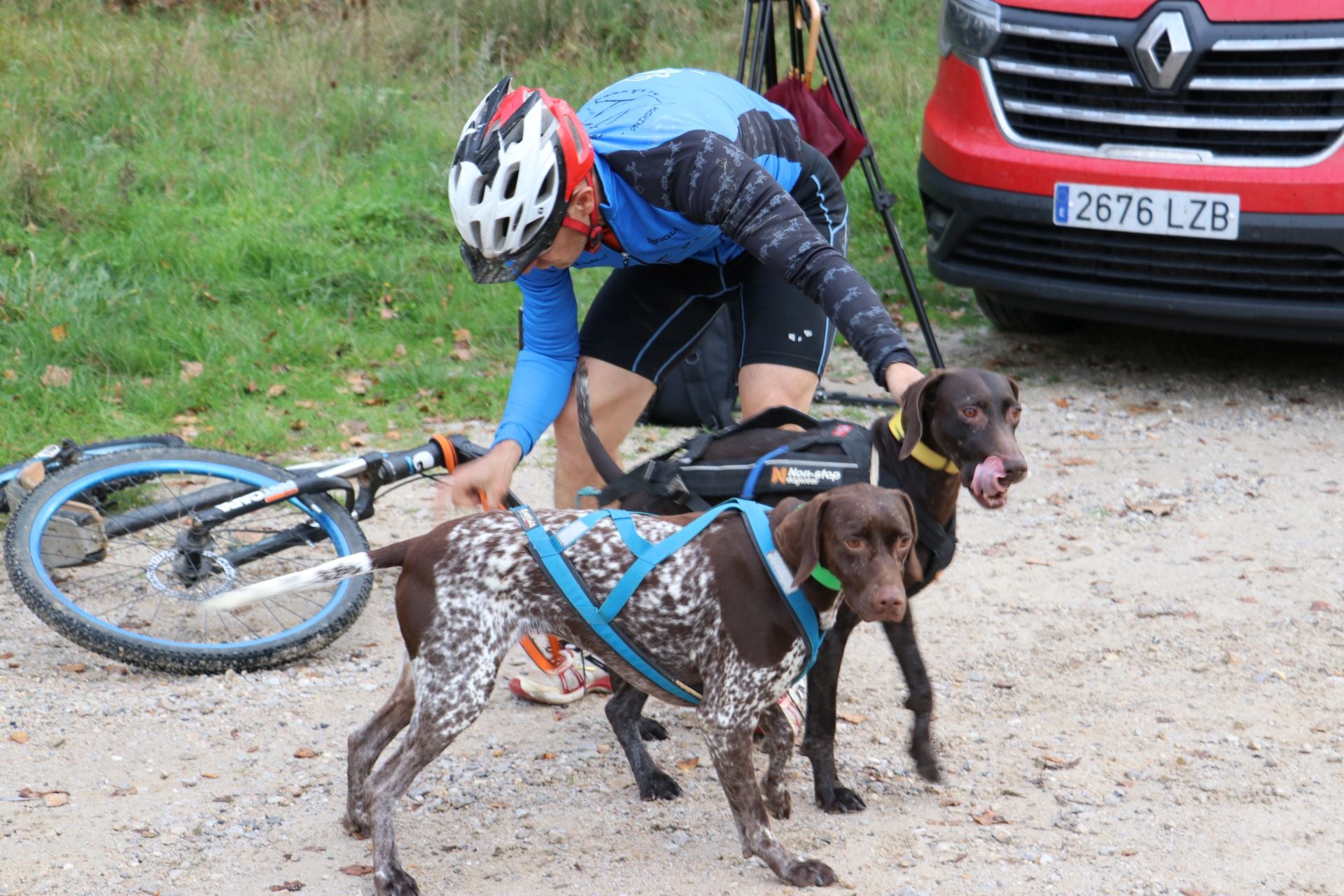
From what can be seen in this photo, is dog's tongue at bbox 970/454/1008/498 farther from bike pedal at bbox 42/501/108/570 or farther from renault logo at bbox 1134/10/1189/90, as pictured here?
renault logo at bbox 1134/10/1189/90

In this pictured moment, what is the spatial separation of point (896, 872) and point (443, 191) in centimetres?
675

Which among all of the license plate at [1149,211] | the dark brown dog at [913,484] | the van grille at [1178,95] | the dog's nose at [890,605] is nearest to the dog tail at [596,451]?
the dark brown dog at [913,484]

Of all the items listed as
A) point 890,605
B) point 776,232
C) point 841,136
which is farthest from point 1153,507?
point 890,605

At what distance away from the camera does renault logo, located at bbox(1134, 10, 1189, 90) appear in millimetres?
6270

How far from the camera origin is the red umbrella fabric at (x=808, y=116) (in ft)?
20.8

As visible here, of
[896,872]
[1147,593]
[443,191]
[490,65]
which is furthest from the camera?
[490,65]

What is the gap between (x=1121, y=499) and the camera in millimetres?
5734

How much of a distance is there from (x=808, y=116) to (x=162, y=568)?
11.5 ft

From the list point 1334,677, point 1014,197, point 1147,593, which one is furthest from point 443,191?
point 1334,677

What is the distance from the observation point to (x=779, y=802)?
139 inches

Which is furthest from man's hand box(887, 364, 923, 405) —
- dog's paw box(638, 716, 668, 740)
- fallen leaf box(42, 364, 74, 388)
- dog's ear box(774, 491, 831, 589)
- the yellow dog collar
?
fallen leaf box(42, 364, 74, 388)

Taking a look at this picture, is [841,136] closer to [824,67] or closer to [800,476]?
[824,67]

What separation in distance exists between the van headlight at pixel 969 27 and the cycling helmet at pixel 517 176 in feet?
12.6

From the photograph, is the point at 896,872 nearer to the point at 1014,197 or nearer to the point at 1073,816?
the point at 1073,816
